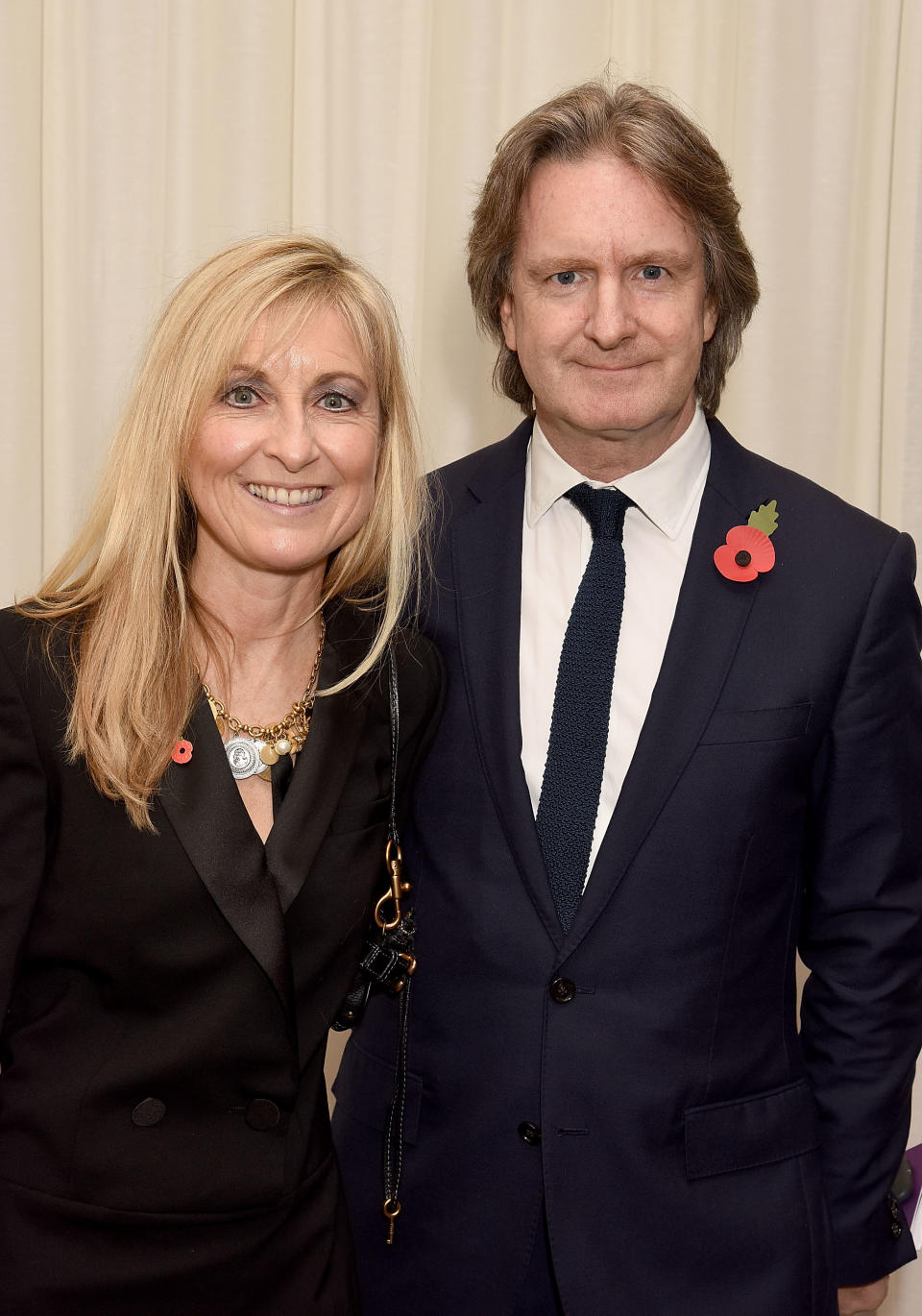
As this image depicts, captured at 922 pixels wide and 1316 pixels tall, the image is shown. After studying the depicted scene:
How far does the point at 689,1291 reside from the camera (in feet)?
5.59

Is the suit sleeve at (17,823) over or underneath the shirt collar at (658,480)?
underneath

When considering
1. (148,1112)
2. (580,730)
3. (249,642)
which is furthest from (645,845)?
(148,1112)

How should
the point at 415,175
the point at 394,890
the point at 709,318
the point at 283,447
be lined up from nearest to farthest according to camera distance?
the point at 283,447
the point at 394,890
the point at 709,318
the point at 415,175

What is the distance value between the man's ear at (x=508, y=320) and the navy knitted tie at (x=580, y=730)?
0.39 metres

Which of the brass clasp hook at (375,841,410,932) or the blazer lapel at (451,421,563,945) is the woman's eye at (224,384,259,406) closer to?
the blazer lapel at (451,421,563,945)

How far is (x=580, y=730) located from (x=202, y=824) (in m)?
0.50

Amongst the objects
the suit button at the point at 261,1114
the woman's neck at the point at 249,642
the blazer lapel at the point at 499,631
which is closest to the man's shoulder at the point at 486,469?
the blazer lapel at the point at 499,631

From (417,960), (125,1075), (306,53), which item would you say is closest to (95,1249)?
(125,1075)

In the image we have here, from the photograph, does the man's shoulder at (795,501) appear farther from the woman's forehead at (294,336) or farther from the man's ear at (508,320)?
the woman's forehead at (294,336)

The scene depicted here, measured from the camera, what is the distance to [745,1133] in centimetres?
172

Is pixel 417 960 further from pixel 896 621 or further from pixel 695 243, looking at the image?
pixel 695 243

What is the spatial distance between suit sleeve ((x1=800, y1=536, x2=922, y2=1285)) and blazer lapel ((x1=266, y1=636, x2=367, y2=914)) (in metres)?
0.61

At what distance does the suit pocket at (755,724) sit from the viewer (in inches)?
66.2

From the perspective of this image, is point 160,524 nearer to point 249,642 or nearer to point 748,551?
point 249,642
